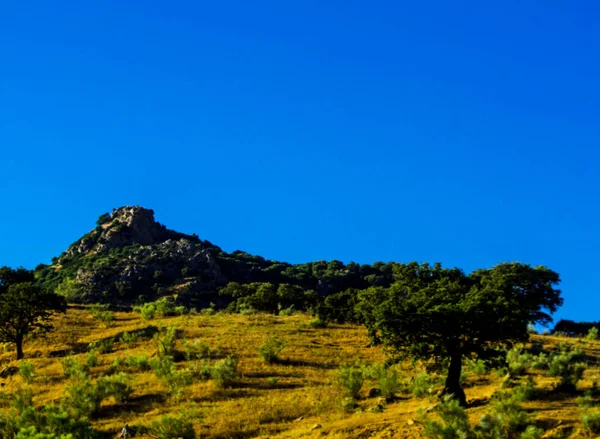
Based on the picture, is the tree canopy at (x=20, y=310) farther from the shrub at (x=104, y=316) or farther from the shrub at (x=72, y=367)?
the shrub at (x=72, y=367)

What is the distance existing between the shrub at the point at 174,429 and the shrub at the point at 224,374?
7643mm

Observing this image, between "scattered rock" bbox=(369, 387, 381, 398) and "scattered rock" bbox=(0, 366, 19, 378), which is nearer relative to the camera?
"scattered rock" bbox=(369, 387, 381, 398)

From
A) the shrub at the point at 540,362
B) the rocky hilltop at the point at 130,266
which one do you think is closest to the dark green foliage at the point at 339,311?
the shrub at the point at 540,362

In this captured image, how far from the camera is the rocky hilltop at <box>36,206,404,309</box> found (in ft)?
382

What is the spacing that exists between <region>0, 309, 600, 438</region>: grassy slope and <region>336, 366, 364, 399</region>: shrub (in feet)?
1.58

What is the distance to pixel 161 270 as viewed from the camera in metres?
129

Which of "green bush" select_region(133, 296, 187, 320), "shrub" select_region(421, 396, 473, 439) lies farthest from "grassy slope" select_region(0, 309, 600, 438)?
"green bush" select_region(133, 296, 187, 320)

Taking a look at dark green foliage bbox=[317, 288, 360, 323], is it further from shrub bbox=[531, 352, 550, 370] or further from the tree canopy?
the tree canopy

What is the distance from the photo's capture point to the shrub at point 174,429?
2112cm

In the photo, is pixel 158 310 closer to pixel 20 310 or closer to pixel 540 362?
pixel 20 310

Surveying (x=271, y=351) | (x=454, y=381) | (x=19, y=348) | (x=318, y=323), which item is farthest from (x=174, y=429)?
(x=318, y=323)

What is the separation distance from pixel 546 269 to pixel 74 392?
41490 millimetres

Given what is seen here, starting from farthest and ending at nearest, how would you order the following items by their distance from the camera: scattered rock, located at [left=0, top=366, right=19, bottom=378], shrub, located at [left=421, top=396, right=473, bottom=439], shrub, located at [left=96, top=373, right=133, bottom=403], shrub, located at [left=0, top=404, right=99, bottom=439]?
scattered rock, located at [left=0, top=366, right=19, bottom=378], shrub, located at [left=96, top=373, right=133, bottom=403], shrub, located at [left=0, top=404, right=99, bottom=439], shrub, located at [left=421, top=396, right=473, bottom=439]

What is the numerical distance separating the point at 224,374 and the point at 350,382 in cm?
735
